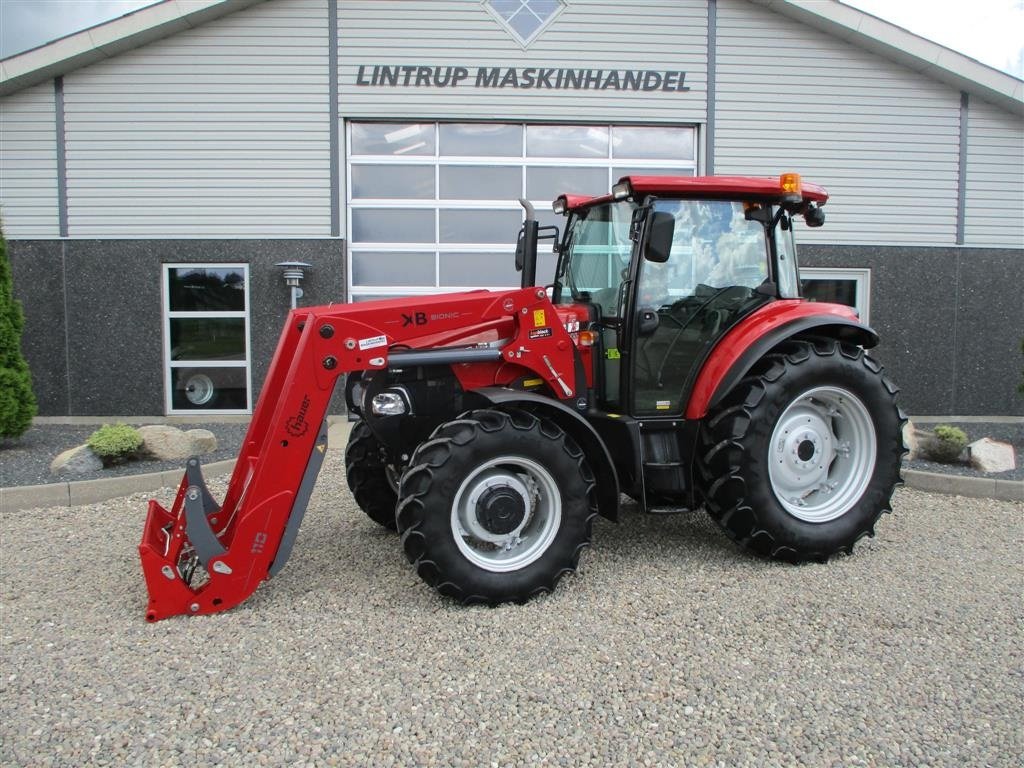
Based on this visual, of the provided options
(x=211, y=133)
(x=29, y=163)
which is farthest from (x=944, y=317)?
(x=29, y=163)

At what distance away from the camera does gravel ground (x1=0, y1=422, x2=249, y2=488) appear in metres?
6.43

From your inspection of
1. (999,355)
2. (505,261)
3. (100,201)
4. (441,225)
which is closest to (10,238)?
(100,201)

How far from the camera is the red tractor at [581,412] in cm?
371

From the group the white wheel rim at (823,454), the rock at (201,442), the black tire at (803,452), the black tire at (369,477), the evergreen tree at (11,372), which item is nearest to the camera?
the black tire at (803,452)

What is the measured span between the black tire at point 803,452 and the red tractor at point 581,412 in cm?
1

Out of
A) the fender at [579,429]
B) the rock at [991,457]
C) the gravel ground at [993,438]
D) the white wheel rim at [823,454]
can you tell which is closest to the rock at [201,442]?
the fender at [579,429]

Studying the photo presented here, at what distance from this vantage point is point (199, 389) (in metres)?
9.93

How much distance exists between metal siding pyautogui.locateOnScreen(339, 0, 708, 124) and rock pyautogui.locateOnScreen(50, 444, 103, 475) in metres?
5.22

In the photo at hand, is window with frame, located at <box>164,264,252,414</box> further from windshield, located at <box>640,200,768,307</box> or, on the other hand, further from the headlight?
windshield, located at <box>640,200,768,307</box>

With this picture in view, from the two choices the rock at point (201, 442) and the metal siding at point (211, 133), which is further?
the metal siding at point (211, 133)

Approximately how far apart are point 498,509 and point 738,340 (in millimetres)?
1723

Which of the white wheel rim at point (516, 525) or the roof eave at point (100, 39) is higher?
the roof eave at point (100, 39)

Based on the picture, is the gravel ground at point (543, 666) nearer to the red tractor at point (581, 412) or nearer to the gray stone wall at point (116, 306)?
the red tractor at point (581, 412)

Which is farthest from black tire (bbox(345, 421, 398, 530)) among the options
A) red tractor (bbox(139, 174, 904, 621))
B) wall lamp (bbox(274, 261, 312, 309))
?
wall lamp (bbox(274, 261, 312, 309))
